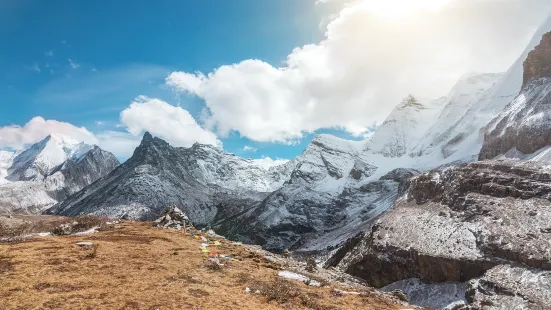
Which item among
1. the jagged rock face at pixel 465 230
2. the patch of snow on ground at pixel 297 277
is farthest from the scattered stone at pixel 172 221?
the jagged rock face at pixel 465 230

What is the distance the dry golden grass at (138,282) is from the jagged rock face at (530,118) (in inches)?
3636

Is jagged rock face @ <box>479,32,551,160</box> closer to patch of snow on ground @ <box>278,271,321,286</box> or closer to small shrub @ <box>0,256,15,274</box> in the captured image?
patch of snow on ground @ <box>278,271,321,286</box>

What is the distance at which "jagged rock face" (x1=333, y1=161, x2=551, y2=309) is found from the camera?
48.9 metres

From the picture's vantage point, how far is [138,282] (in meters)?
22.5

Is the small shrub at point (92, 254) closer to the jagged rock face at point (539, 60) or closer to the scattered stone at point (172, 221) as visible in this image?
the scattered stone at point (172, 221)

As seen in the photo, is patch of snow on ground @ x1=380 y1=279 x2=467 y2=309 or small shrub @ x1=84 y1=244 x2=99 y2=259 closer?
small shrub @ x1=84 y1=244 x2=99 y2=259

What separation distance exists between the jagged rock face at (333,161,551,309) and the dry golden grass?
32.2 metres

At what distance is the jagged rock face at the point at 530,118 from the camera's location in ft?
309

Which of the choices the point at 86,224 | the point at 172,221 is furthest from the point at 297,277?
the point at 172,221

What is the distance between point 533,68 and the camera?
140 m

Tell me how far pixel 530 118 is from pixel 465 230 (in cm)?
6774

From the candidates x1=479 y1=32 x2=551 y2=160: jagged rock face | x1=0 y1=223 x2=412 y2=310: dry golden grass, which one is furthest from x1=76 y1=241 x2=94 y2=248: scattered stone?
x1=479 y1=32 x2=551 y2=160: jagged rock face

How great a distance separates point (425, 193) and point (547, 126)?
42.9 meters

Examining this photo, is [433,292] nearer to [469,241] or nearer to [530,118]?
[469,241]
